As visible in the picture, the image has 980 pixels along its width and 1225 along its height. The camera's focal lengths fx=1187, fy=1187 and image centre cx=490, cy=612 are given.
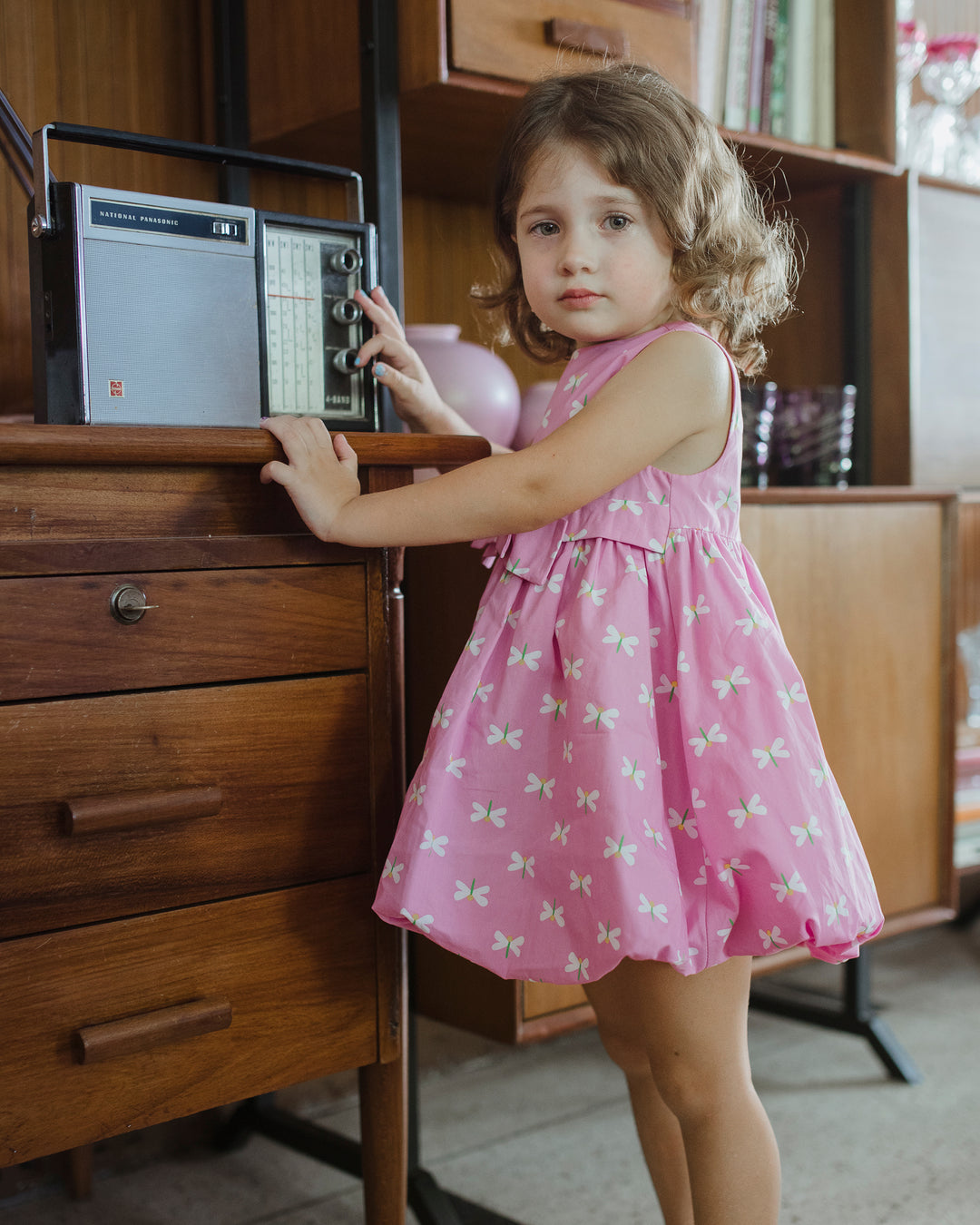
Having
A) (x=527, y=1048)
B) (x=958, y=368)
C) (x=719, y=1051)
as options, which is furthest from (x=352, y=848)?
(x=958, y=368)

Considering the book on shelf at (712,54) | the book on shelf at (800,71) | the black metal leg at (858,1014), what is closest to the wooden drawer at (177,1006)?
the black metal leg at (858,1014)

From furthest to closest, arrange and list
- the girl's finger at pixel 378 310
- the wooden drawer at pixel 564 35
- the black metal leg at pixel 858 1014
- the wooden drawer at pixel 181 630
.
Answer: the black metal leg at pixel 858 1014 < the wooden drawer at pixel 564 35 < the girl's finger at pixel 378 310 < the wooden drawer at pixel 181 630

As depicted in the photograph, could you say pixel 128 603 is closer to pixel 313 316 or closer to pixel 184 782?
pixel 184 782

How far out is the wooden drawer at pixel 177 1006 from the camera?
2.65ft

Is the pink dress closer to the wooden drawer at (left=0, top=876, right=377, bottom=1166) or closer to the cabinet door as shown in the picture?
the wooden drawer at (left=0, top=876, right=377, bottom=1166)

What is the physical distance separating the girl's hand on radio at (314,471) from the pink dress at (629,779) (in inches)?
6.2

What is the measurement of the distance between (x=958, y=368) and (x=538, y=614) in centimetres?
114

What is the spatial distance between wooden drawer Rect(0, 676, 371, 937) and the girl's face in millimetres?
348

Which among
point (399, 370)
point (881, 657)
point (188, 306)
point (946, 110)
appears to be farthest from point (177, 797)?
point (946, 110)

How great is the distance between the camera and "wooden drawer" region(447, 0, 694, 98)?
1.20 metres

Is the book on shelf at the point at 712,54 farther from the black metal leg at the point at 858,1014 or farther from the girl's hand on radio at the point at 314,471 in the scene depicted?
the black metal leg at the point at 858,1014

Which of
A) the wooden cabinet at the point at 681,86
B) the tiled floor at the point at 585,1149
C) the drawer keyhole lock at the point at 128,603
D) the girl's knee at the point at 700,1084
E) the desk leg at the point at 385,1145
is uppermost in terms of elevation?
the wooden cabinet at the point at 681,86

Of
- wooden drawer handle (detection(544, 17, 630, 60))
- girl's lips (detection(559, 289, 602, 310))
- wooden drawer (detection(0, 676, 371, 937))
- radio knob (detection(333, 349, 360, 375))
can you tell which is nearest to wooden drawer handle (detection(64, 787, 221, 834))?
wooden drawer (detection(0, 676, 371, 937))

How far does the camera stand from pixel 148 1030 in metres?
0.84
